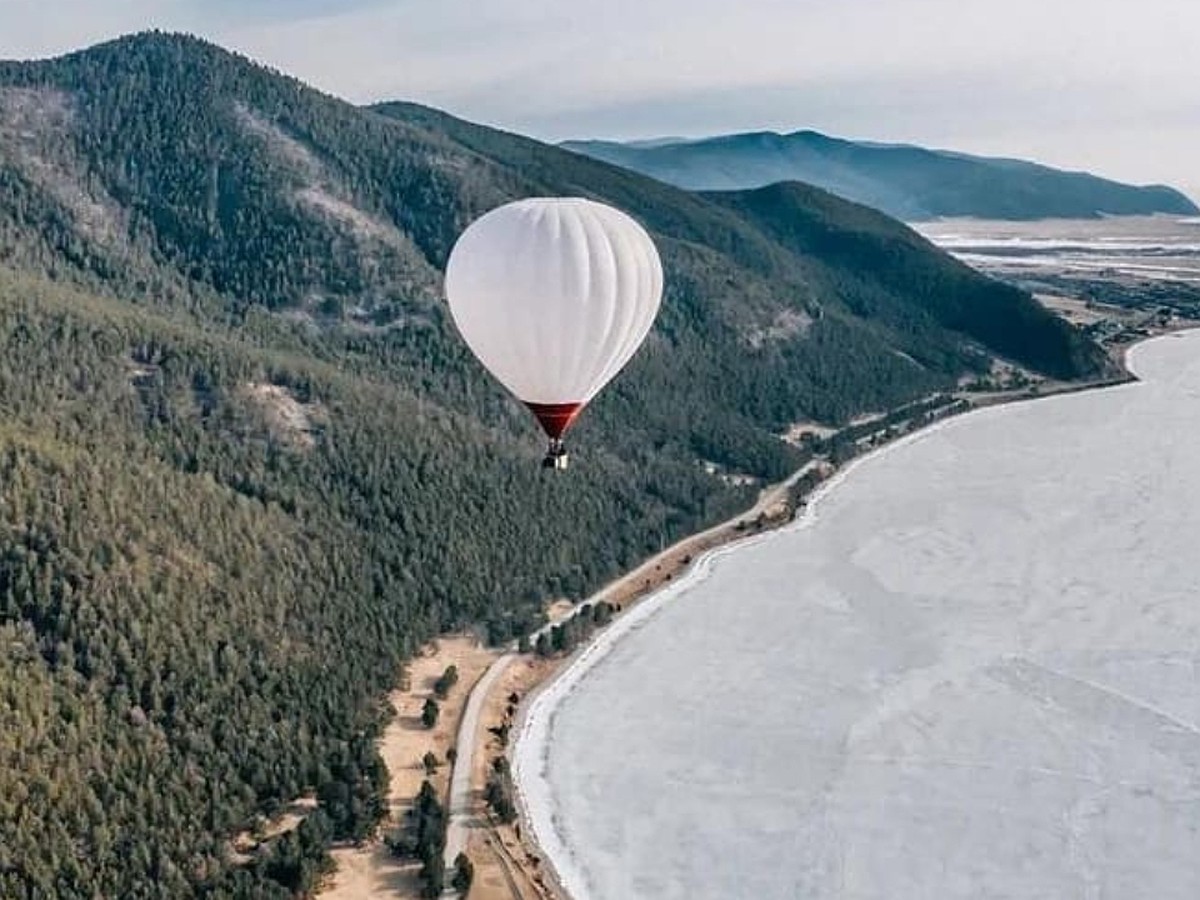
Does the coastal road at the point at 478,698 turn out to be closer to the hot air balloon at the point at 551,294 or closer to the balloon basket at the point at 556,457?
the balloon basket at the point at 556,457

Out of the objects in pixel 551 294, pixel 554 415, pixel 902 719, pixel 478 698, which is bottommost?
pixel 902 719

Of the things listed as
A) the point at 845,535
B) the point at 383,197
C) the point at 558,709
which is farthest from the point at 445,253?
the point at 558,709

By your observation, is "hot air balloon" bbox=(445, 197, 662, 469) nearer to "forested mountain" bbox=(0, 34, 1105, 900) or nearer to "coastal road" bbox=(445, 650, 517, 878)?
"coastal road" bbox=(445, 650, 517, 878)

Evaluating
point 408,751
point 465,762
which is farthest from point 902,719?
point 408,751

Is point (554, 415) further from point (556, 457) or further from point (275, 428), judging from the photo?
point (275, 428)

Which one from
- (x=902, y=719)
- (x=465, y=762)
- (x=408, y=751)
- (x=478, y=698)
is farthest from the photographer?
(x=478, y=698)

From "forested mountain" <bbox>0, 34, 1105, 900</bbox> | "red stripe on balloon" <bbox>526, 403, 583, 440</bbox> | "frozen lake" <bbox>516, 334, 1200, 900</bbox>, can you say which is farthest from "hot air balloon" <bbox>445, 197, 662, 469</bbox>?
"forested mountain" <bbox>0, 34, 1105, 900</bbox>

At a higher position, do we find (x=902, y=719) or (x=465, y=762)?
(x=902, y=719)
